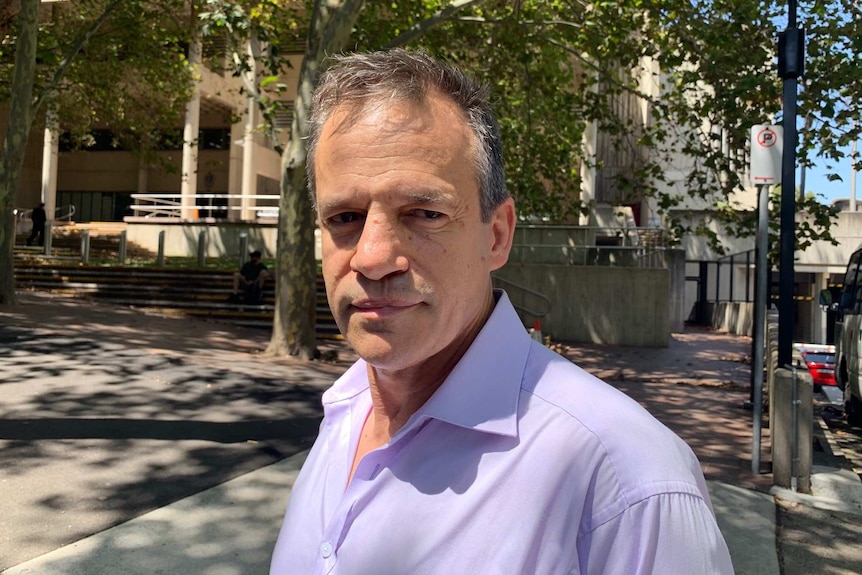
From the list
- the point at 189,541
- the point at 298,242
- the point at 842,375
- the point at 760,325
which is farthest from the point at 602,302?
the point at 189,541

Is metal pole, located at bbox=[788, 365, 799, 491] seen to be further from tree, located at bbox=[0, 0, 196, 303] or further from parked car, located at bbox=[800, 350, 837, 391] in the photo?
tree, located at bbox=[0, 0, 196, 303]

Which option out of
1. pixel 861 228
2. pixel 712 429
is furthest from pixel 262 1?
pixel 861 228

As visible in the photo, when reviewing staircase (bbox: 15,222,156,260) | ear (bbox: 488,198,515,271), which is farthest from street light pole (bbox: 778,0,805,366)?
staircase (bbox: 15,222,156,260)

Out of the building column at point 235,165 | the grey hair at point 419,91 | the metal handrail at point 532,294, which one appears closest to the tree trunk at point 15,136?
the metal handrail at point 532,294

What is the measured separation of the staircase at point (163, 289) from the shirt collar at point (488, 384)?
1335cm

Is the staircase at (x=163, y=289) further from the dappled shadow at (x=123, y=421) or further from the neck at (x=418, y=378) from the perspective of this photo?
the neck at (x=418, y=378)

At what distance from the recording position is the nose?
124 cm

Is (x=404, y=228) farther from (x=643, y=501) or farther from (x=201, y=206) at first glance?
(x=201, y=206)

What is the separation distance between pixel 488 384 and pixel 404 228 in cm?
29

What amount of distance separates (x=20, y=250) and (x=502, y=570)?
2683 cm

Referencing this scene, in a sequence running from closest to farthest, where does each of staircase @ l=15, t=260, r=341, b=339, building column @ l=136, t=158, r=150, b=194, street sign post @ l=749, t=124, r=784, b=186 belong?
1. street sign post @ l=749, t=124, r=784, b=186
2. staircase @ l=15, t=260, r=341, b=339
3. building column @ l=136, t=158, r=150, b=194

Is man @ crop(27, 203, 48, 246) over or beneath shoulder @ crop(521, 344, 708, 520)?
over

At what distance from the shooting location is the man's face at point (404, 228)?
1.25 metres

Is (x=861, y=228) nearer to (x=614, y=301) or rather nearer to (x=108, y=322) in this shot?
(x=614, y=301)
